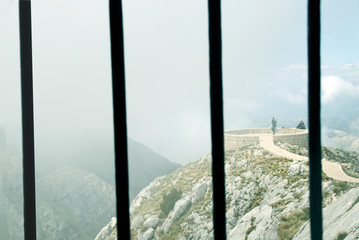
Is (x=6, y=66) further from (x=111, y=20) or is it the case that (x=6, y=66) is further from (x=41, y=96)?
(x=111, y=20)

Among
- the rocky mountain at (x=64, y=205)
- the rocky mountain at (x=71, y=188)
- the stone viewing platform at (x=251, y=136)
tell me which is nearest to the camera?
the stone viewing platform at (x=251, y=136)

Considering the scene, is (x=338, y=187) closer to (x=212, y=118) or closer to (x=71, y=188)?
(x=212, y=118)

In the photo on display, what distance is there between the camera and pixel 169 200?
23.5 feet

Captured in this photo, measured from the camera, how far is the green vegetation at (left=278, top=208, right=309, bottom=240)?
222 inches

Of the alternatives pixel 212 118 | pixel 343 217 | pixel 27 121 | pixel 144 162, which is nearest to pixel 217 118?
pixel 212 118

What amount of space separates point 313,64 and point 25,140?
38.2 inches

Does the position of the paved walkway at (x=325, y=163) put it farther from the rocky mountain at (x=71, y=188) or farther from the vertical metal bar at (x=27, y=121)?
the vertical metal bar at (x=27, y=121)

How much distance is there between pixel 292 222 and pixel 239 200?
111 centimetres

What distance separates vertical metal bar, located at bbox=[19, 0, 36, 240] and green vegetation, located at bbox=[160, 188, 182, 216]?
19.1 feet

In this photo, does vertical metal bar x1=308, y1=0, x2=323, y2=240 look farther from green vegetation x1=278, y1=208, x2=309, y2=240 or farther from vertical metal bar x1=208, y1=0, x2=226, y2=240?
green vegetation x1=278, y1=208, x2=309, y2=240

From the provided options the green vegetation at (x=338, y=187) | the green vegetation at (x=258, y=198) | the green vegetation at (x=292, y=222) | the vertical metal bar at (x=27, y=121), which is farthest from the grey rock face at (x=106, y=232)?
the vertical metal bar at (x=27, y=121)

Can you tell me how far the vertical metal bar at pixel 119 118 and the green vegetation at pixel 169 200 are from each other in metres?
5.91

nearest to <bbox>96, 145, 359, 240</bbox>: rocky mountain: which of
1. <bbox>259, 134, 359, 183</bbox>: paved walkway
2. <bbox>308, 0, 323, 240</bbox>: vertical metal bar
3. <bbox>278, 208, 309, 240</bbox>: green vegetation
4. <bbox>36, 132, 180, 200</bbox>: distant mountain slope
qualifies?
<bbox>278, 208, 309, 240</bbox>: green vegetation

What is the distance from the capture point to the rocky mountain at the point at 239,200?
231 inches
